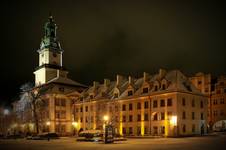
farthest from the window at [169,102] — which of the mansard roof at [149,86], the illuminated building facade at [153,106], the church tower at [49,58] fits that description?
the church tower at [49,58]

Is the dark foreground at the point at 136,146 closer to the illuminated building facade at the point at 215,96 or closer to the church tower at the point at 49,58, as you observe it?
the illuminated building facade at the point at 215,96

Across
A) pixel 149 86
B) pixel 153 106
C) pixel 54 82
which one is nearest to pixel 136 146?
pixel 153 106

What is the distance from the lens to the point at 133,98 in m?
78.6

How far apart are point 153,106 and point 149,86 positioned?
4.89 m

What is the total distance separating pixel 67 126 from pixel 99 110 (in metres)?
13.5

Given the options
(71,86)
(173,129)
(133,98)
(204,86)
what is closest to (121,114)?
(133,98)

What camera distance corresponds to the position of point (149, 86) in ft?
250

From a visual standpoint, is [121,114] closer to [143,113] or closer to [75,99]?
[143,113]

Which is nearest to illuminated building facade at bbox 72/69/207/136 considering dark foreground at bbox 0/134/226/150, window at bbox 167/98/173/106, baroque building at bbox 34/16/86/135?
window at bbox 167/98/173/106

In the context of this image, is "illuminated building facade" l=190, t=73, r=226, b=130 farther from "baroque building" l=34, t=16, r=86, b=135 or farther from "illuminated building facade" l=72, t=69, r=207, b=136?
"baroque building" l=34, t=16, r=86, b=135

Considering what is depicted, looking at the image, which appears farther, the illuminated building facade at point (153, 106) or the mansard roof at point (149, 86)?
the mansard roof at point (149, 86)

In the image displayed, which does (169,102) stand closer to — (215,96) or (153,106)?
(153,106)

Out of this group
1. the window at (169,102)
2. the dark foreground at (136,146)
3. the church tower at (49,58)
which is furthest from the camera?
the church tower at (49,58)

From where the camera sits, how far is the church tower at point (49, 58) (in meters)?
105
